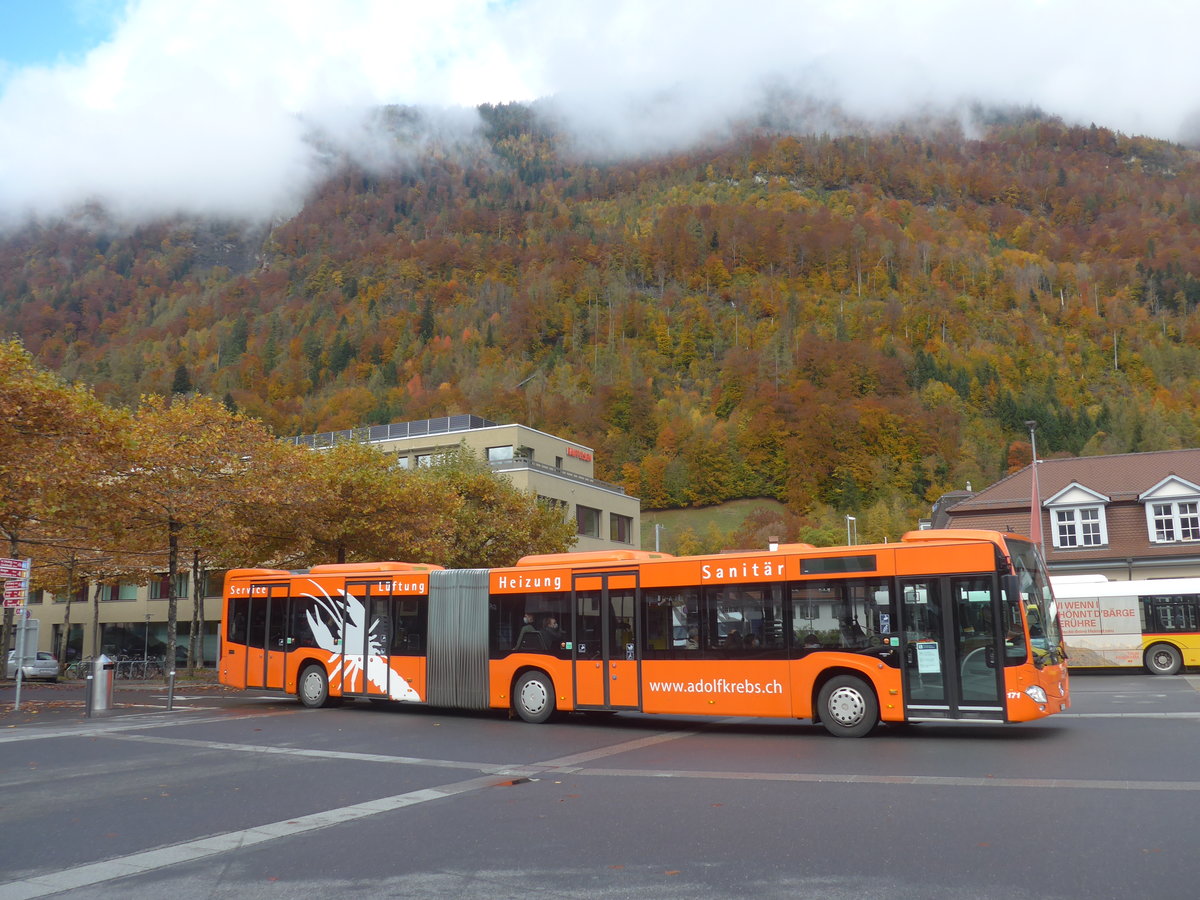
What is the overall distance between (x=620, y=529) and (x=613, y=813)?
58.1 metres

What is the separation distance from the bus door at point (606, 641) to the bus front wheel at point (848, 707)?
3316 millimetres

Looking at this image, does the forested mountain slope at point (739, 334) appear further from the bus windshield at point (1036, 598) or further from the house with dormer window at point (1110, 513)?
the bus windshield at point (1036, 598)

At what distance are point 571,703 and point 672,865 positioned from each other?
35.0 ft

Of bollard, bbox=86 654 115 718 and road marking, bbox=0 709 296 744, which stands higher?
bollard, bbox=86 654 115 718

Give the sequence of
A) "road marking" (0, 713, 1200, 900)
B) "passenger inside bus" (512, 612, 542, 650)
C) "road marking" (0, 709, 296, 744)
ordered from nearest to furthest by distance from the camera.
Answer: "road marking" (0, 713, 1200, 900), "road marking" (0, 709, 296, 744), "passenger inside bus" (512, 612, 542, 650)

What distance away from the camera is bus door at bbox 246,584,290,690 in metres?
22.2

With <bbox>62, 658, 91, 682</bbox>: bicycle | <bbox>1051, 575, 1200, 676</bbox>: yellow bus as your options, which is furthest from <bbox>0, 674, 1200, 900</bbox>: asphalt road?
<bbox>62, 658, 91, 682</bbox>: bicycle

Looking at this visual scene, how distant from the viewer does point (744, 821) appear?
8.38 meters

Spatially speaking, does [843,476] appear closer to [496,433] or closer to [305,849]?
[496,433]

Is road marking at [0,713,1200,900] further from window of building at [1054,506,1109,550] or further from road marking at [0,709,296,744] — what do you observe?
window of building at [1054,506,1109,550]

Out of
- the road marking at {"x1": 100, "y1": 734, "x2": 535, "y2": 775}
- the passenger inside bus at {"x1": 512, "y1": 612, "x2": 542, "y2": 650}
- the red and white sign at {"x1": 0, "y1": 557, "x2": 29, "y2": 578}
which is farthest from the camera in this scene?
the red and white sign at {"x1": 0, "y1": 557, "x2": 29, "y2": 578}

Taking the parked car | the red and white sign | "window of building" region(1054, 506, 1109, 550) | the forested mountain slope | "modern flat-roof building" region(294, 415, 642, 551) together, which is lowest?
the parked car

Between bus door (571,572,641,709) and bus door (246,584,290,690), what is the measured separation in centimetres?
823

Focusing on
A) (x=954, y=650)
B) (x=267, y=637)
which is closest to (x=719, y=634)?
(x=954, y=650)
